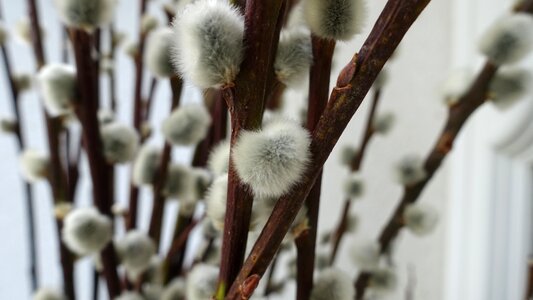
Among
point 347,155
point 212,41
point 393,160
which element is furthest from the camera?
point 393,160

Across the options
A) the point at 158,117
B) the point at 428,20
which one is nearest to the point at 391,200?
the point at 428,20

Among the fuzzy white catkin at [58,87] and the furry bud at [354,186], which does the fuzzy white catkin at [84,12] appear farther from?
the furry bud at [354,186]

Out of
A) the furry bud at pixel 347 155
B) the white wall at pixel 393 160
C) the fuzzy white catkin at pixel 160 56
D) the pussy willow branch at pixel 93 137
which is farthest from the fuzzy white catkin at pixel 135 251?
the white wall at pixel 393 160

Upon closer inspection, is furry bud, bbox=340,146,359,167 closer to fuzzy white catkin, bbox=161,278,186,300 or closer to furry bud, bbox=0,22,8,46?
fuzzy white catkin, bbox=161,278,186,300

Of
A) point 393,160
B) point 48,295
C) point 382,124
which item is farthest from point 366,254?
point 393,160

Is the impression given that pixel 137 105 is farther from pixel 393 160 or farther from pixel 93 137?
pixel 393 160

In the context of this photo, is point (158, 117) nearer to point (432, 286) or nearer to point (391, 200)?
point (391, 200)
